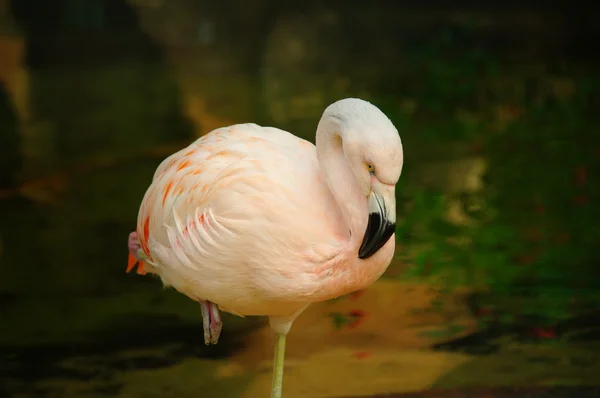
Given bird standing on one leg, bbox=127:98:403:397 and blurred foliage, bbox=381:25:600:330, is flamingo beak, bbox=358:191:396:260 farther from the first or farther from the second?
blurred foliage, bbox=381:25:600:330

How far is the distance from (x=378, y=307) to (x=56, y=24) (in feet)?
22.5

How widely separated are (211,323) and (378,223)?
82cm

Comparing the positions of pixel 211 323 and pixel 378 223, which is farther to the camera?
pixel 211 323

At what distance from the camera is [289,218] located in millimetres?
2857

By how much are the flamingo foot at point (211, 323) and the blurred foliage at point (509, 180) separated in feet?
6.84

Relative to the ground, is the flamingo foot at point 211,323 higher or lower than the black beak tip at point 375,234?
lower

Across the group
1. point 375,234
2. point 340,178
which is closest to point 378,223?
point 375,234

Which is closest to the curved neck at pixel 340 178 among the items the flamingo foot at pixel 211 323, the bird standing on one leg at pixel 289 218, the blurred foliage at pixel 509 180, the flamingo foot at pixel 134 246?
the bird standing on one leg at pixel 289 218

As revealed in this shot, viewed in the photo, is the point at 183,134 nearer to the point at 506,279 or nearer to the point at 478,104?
the point at 478,104

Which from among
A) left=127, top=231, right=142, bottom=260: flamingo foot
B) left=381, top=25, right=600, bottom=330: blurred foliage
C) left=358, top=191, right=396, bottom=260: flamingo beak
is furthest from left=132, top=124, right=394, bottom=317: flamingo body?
left=381, top=25, right=600, bottom=330: blurred foliage

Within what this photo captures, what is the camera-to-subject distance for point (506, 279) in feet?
17.3

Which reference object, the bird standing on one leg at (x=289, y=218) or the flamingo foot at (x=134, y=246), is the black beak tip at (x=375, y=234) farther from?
the flamingo foot at (x=134, y=246)

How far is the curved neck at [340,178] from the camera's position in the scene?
2.86 meters

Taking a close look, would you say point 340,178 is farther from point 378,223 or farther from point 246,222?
point 246,222
